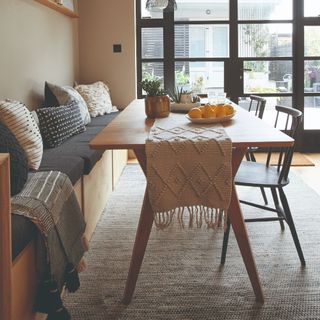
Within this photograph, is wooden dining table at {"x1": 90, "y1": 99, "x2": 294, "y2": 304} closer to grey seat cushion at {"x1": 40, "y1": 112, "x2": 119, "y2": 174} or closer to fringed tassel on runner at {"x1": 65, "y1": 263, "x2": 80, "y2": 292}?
fringed tassel on runner at {"x1": 65, "y1": 263, "x2": 80, "y2": 292}

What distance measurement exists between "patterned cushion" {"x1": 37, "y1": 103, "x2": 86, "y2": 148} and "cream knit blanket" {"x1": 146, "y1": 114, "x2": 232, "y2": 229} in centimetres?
129

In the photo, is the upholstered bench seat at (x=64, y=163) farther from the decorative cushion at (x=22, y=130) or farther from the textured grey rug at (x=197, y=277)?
the textured grey rug at (x=197, y=277)

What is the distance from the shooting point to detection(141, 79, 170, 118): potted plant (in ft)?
8.98

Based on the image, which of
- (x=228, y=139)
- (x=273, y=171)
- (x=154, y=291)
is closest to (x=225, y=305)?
(x=154, y=291)

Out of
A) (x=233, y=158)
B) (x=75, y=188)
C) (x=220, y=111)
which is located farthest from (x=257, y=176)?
(x=75, y=188)

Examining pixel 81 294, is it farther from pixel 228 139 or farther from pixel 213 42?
pixel 213 42

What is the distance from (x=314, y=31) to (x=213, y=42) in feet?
3.99

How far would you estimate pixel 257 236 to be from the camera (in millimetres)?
2848

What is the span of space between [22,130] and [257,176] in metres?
1.30

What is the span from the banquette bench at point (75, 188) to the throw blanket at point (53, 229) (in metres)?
0.04

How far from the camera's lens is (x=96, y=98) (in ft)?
16.0

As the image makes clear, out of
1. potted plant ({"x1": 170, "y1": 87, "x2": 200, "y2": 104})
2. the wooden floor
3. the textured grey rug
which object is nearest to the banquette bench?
the textured grey rug

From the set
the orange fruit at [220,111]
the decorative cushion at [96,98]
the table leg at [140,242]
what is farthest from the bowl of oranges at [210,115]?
the decorative cushion at [96,98]

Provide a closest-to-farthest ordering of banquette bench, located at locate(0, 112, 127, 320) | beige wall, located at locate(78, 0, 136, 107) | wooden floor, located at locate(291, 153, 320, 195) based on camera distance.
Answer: banquette bench, located at locate(0, 112, 127, 320) < wooden floor, located at locate(291, 153, 320, 195) < beige wall, located at locate(78, 0, 136, 107)
